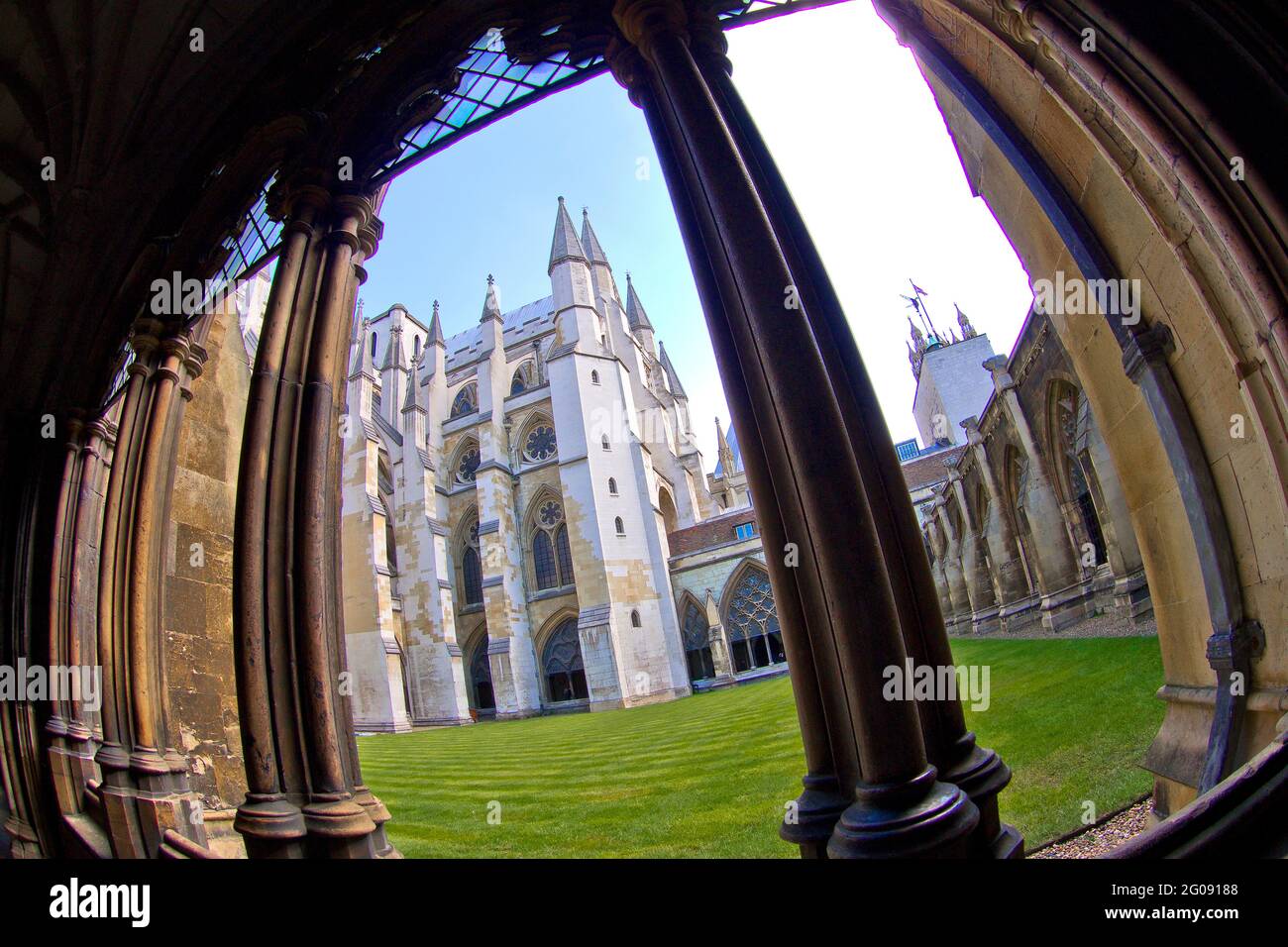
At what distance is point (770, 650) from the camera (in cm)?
2328

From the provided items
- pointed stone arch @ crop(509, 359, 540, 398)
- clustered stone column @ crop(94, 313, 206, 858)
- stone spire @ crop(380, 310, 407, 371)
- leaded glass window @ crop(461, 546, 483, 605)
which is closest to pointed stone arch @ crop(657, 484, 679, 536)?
leaded glass window @ crop(461, 546, 483, 605)

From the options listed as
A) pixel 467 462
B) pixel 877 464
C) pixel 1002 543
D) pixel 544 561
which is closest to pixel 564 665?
pixel 544 561

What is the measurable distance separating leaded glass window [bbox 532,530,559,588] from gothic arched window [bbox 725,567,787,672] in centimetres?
762

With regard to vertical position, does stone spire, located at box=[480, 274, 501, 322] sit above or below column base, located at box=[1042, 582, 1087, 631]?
above

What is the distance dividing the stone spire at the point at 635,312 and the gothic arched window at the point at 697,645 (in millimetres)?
21395

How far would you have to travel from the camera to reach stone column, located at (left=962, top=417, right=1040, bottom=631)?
43.5ft

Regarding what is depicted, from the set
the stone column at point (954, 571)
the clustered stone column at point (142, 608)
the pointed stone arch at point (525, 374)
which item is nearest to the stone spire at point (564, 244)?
the pointed stone arch at point (525, 374)

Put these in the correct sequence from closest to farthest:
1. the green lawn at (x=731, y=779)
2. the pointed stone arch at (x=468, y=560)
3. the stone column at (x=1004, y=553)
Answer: the green lawn at (x=731, y=779), the stone column at (x=1004, y=553), the pointed stone arch at (x=468, y=560)

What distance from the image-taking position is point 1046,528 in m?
11.1

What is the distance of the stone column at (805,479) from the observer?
4.83ft

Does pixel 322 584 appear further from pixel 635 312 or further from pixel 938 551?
pixel 635 312

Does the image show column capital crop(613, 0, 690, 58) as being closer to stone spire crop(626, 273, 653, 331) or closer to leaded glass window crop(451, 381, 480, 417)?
leaded glass window crop(451, 381, 480, 417)

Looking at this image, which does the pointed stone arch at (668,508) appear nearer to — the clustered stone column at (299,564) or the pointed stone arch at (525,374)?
the pointed stone arch at (525,374)

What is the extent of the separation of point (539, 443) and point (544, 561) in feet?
19.1
